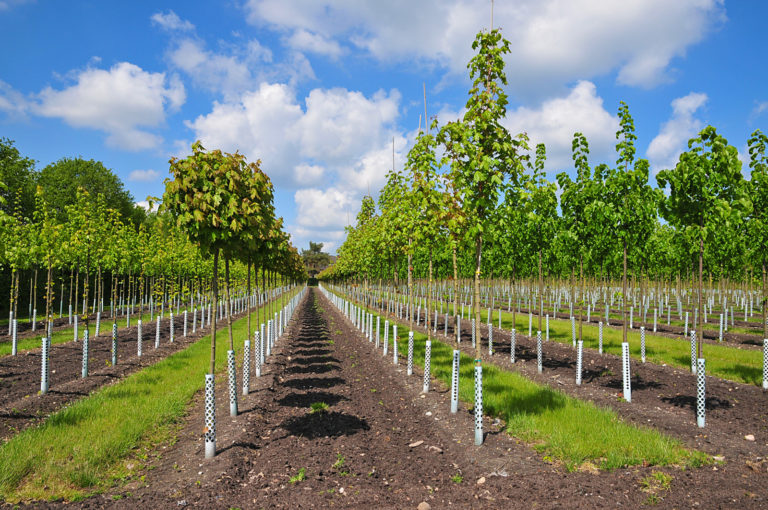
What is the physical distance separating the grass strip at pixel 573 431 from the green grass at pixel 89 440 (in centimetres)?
634

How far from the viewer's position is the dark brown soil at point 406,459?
5.04m

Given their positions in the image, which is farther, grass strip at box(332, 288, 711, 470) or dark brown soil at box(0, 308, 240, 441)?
dark brown soil at box(0, 308, 240, 441)

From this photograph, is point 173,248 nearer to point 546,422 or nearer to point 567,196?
point 567,196

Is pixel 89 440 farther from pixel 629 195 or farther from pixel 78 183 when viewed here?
pixel 78 183

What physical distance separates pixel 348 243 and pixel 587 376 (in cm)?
2096

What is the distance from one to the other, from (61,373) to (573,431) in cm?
1332

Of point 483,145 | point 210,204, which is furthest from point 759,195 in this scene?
point 210,204

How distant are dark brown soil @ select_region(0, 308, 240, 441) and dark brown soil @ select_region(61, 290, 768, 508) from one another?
3.01 meters

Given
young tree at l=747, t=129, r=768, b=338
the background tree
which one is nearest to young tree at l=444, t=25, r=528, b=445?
young tree at l=747, t=129, r=768, b=338

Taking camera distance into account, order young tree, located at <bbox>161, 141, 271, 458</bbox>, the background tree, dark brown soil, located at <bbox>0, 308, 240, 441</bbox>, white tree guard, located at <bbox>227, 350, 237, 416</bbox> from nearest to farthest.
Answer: young tree, located at <bbox>161, 141, 271, 458</bbox> < white tree guard, located at <bbox>227, 350, 237, 416</bbox> < dark brown soil, located at <bbox>0, 308, 240, 441</bbox> < the background tree

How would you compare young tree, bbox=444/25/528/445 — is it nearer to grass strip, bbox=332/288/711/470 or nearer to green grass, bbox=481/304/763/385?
grass strip, bbox=332/288/711/470

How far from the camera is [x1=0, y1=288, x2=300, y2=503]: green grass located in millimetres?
5492

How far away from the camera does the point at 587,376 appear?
1177 cm

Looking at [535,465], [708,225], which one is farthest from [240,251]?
[708,225]
